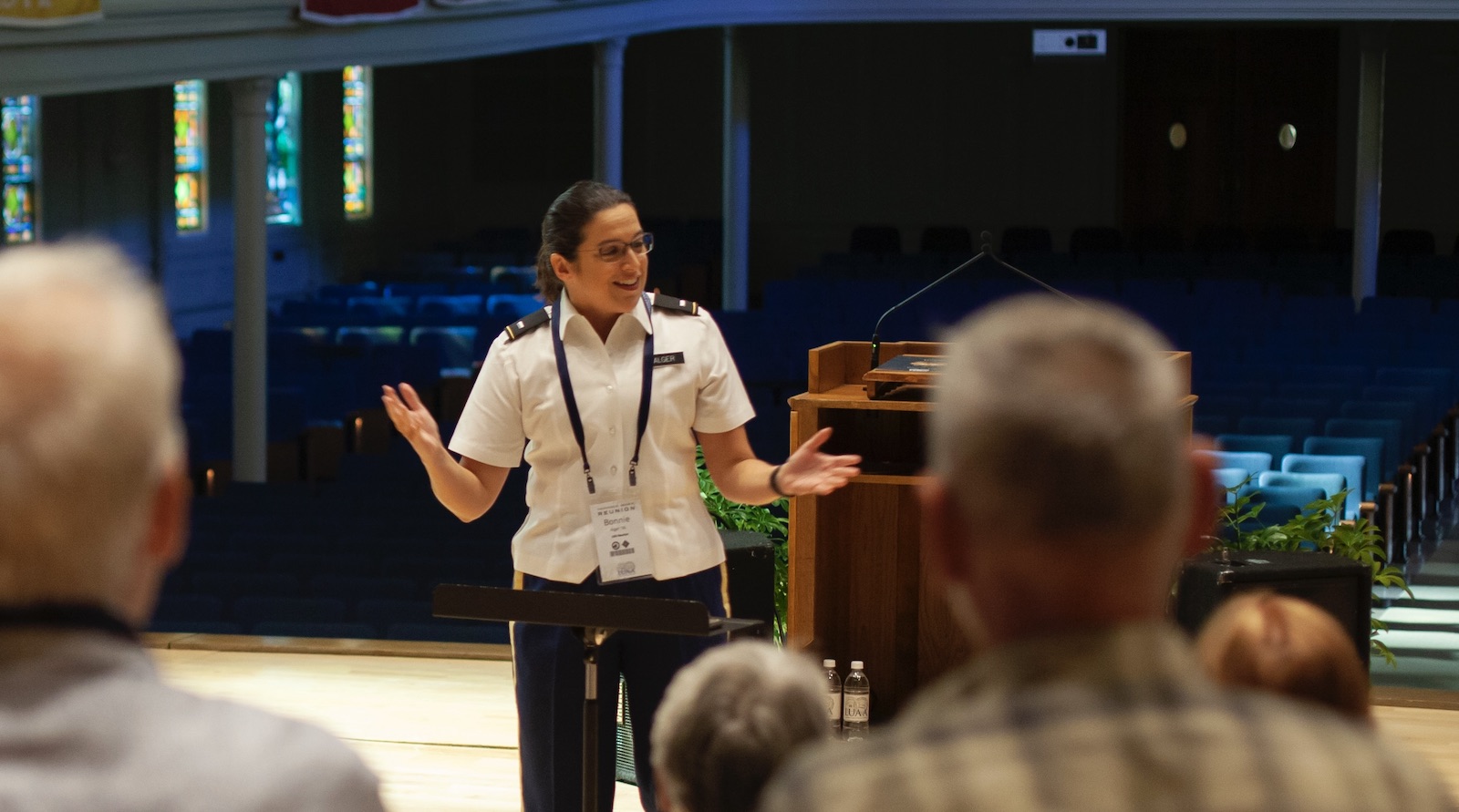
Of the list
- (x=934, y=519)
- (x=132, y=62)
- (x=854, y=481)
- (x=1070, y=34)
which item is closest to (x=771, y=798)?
(x=934, y=519)

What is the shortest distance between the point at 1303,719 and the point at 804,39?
21.5 metres

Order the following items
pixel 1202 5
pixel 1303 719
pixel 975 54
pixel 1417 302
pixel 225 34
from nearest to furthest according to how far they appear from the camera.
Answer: pixel 1303 719, pixel 225 34, pixel 1417 302, pixel 1202 5, pixel 975 54

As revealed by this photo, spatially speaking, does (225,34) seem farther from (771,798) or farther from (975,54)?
(975,54)

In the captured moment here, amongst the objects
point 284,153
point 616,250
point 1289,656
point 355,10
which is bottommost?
point 1289,656

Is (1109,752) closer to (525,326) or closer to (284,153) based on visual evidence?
(525,326)

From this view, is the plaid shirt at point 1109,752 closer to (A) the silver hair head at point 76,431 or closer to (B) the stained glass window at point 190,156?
(A) the silver hair head at point 76,431

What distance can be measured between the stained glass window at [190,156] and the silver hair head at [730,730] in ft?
53.6

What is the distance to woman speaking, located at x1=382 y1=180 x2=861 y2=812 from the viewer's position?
3.11 metres

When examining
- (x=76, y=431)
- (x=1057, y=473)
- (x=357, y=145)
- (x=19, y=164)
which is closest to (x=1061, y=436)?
(x=1057, y=473)

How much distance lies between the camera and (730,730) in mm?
1927

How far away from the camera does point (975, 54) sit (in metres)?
21.5

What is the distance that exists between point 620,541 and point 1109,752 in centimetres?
214

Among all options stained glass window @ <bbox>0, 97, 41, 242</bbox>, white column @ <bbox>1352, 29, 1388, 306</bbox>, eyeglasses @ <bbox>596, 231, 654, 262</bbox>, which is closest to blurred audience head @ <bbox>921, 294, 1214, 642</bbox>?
eyeglasses @ <bbox>596, 231, 654, 262</bbox>

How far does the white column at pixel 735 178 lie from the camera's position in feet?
55.9
